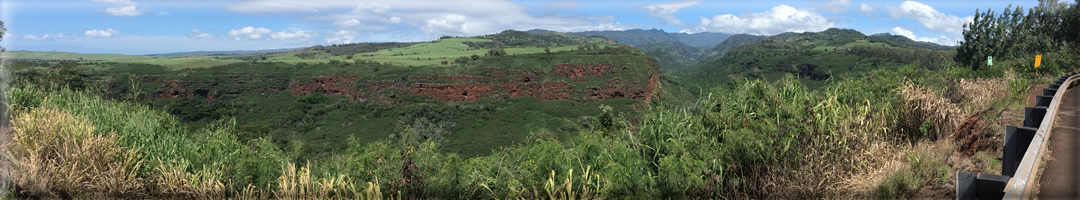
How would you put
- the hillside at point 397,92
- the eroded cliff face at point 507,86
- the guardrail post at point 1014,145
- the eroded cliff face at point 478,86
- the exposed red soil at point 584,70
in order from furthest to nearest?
1. the exposed red soil at point 584,70
2. the eroded cliff face at point 507,86
3. the eroded cliff face at point 478,86
4. the hillside at point 397,92
5. the guardrail post at point 1014,145

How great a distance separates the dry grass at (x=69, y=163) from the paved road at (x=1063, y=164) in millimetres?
7204

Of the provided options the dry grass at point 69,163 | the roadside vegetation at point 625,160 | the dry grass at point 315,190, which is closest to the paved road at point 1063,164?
the roadside vegetation at point 625,160

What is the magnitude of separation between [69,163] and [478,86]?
2801 inches

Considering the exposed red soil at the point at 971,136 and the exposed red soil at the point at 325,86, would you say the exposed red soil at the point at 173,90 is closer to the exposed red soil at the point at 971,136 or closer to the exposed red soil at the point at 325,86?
the exposed red soil at the point at 325,86

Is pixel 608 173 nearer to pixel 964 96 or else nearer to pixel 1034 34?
pixel 964 96

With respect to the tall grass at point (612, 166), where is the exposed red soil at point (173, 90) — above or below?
below

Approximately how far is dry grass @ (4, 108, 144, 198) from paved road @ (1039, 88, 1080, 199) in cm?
720

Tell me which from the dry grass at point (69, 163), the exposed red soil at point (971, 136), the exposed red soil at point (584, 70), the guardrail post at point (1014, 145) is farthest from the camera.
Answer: the exposed red soil at point (584, 70)

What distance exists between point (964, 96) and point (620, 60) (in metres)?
75.3

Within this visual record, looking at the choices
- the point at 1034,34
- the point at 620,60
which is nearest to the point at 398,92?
the point at 620,60

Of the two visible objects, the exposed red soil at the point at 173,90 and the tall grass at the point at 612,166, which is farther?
the exposed red soil at the point at 173,90

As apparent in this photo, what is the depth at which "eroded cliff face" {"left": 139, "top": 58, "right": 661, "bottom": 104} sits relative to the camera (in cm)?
7531

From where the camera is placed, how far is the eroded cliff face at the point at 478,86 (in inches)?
2965

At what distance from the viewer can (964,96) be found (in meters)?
7.75
